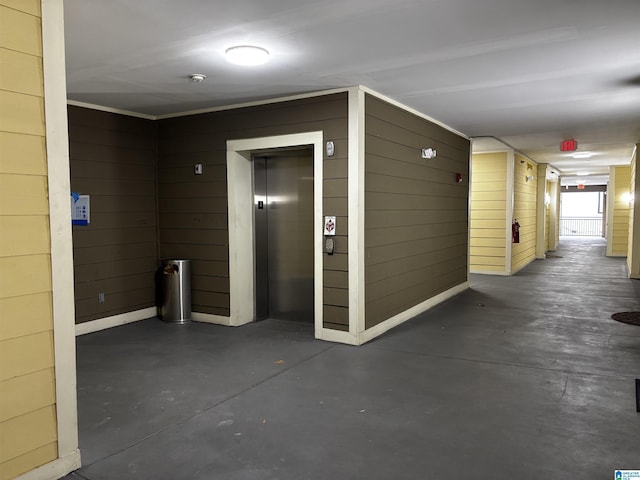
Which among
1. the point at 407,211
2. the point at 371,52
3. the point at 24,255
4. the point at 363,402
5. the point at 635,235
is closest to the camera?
the point at 24,255

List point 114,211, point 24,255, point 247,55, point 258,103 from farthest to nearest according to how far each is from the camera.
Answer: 1. point 114,211
2. point 258,103
3. point 247,55
4. point 24,255

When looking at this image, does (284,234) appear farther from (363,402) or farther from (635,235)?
(635,235)

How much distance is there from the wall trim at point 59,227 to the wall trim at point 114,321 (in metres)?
3.04

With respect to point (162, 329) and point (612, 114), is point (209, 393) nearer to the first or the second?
point (162, 329)

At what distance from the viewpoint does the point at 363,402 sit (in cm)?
335

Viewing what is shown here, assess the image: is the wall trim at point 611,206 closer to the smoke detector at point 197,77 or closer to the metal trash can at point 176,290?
the metal trash can at point 176,290

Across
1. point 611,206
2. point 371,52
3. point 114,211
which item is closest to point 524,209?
point 611,206

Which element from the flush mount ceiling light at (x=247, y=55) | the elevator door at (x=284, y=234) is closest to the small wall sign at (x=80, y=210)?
the elevator door at (x=284, y=234)

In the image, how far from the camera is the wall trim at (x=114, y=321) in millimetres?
5215

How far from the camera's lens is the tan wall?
1269 centimetres

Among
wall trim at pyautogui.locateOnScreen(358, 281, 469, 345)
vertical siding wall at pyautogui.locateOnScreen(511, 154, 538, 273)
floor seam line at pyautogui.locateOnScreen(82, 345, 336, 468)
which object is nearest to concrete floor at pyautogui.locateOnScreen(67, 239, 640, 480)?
floor seam line at pyautogui.locateOnScreen(82, 345, 336, 468)

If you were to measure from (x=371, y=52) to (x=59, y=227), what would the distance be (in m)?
2.52

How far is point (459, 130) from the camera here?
7.39m

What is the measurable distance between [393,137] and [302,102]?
1.15 meters
